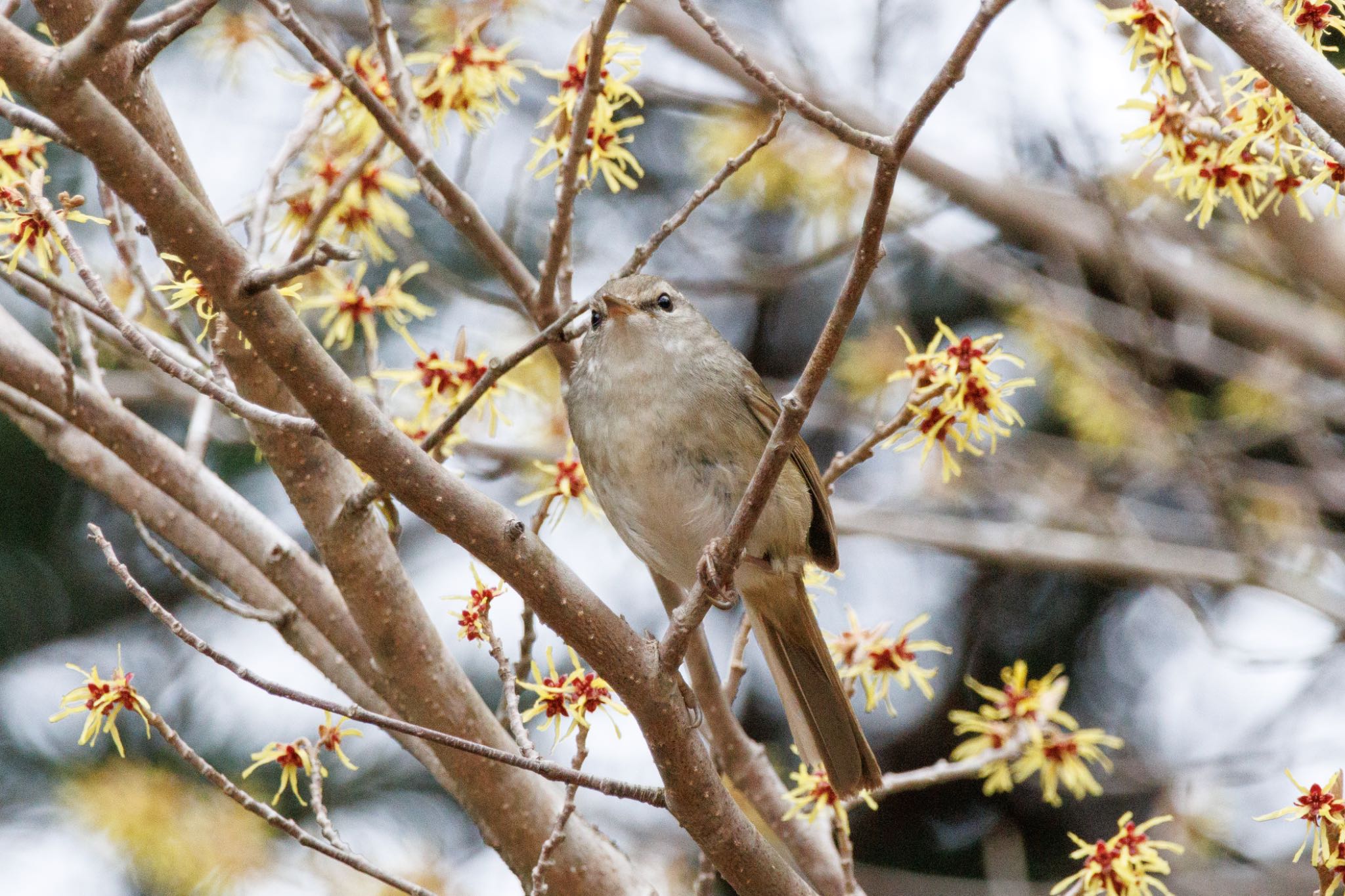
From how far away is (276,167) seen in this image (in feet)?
11.5

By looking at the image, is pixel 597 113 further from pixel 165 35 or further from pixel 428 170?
pixel 165 35

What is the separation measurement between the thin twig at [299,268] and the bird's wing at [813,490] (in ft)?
6.00

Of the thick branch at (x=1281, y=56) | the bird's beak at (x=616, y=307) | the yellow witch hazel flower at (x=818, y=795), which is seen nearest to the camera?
the thick branch at (x=1281, y=56)

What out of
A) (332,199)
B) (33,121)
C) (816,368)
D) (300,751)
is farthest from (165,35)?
(300,751)

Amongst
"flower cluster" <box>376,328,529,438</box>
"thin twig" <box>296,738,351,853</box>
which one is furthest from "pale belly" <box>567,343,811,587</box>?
"thin twig" <box>296,738,351,853</box>

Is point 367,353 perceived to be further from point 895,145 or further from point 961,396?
point 895,145

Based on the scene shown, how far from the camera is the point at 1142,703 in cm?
691

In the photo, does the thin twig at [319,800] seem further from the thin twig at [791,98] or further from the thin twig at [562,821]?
the thin twig at [791,98]

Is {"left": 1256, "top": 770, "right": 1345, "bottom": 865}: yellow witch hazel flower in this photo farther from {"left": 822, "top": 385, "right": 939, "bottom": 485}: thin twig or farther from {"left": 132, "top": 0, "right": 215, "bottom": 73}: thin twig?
{"left": 132, "top": 0, "right": 215, "bottom": 73}: thin twig

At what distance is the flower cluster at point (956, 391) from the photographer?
10.7 ft

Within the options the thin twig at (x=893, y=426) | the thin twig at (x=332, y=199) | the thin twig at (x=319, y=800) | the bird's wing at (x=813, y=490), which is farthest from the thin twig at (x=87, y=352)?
the thin twig at (x=893, y=426)

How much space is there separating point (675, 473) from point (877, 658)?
0.74 meters

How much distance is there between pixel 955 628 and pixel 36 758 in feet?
14.0

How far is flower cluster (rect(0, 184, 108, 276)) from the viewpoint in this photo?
9.14 feet
